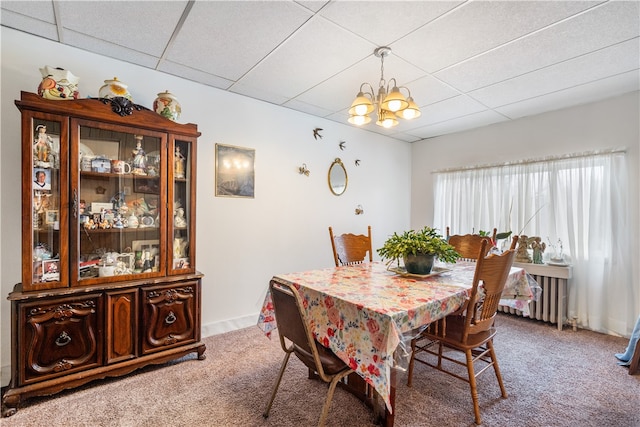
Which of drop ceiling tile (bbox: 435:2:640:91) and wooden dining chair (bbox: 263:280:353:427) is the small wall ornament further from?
wooden dining chair (bbox: 263:280:353:427)

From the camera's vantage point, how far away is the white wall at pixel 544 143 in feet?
9.87

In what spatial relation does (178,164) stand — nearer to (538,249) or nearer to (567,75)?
(567,75)

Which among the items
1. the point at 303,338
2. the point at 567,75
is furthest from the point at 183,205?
the point at 567,75

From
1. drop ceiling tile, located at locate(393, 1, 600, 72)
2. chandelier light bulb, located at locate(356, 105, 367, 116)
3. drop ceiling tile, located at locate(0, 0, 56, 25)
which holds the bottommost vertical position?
chandelier light bulb, located at locate(356, 105, 367, 116)

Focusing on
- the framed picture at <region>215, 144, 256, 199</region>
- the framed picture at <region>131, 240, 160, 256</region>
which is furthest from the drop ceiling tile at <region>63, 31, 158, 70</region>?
the framed picture at <region>131, 240, 160, 256</region>

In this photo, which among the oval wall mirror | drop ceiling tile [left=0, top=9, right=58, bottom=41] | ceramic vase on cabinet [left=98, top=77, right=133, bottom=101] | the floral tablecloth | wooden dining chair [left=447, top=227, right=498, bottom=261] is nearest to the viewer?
the floral tablecloth

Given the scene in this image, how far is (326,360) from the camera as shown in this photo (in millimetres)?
1567

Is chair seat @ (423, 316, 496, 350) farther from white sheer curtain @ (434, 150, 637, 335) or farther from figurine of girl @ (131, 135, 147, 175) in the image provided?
figurine of girl @ (131, 135, 147, 175)

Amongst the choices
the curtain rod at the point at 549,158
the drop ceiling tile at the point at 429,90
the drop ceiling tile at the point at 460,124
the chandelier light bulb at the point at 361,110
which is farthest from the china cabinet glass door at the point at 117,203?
the curtain rod at the point at 549,158

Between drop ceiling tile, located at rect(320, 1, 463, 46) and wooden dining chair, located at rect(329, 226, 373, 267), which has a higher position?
drop ceiling tile, located at rect(320, 1, 463, 46)

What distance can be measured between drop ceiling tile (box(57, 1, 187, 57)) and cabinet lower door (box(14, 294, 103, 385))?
72.9 inches

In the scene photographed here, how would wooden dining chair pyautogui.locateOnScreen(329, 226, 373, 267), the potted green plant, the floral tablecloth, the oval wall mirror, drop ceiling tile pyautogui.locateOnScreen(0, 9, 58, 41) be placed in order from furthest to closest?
the oval wall mirror, wooden dining chair pyautogui.locateOnScreen(329, 226, 373, 267), the potted green plant, drop ceiling tile pyautogui.locateOnScreen(0, 9, 58, 41), the floral tablecloth

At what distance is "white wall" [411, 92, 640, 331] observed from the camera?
301 cm

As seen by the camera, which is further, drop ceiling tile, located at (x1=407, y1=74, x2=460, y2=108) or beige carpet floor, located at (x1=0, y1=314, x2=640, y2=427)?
drop ceiling tile, located at (x1=407, y1=74, x2=460, y2=108)
